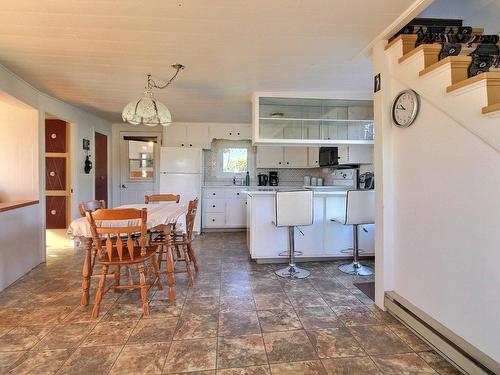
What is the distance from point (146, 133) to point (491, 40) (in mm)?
5299

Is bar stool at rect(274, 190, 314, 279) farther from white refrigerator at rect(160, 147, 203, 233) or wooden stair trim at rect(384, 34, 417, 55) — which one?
white refrigerator at rect(160, 147, 203, 233)

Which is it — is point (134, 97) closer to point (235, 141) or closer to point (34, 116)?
point (34, 116)

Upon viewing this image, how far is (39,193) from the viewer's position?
3.38m

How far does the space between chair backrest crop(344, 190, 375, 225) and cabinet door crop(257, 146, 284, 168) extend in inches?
108

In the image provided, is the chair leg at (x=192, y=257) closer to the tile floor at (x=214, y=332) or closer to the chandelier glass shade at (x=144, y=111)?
the tile floor at (x=214, y=332)

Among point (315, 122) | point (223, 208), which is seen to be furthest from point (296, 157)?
point (315, 122)

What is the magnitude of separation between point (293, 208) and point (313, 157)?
273 centimetres

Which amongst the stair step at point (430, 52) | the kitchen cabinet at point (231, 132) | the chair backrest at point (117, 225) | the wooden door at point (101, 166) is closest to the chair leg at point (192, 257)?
the chair backrest at point (117, 225)

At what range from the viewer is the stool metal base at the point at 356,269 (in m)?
3.10

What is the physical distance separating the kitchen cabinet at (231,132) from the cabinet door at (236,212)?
128cm

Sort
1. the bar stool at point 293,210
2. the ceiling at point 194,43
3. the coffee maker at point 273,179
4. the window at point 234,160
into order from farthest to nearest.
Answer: the window at point 234,160 → the coffee maker at point 273,179 → the bar stool at point 293,210 → the ceiling at point 194,43

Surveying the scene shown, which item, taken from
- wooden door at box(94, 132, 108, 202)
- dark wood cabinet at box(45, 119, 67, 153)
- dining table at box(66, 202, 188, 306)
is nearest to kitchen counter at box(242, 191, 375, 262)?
dining table at box(66, 202, 188, 306)

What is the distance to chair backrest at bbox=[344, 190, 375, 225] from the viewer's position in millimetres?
3072

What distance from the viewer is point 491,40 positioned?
1.95 metres
